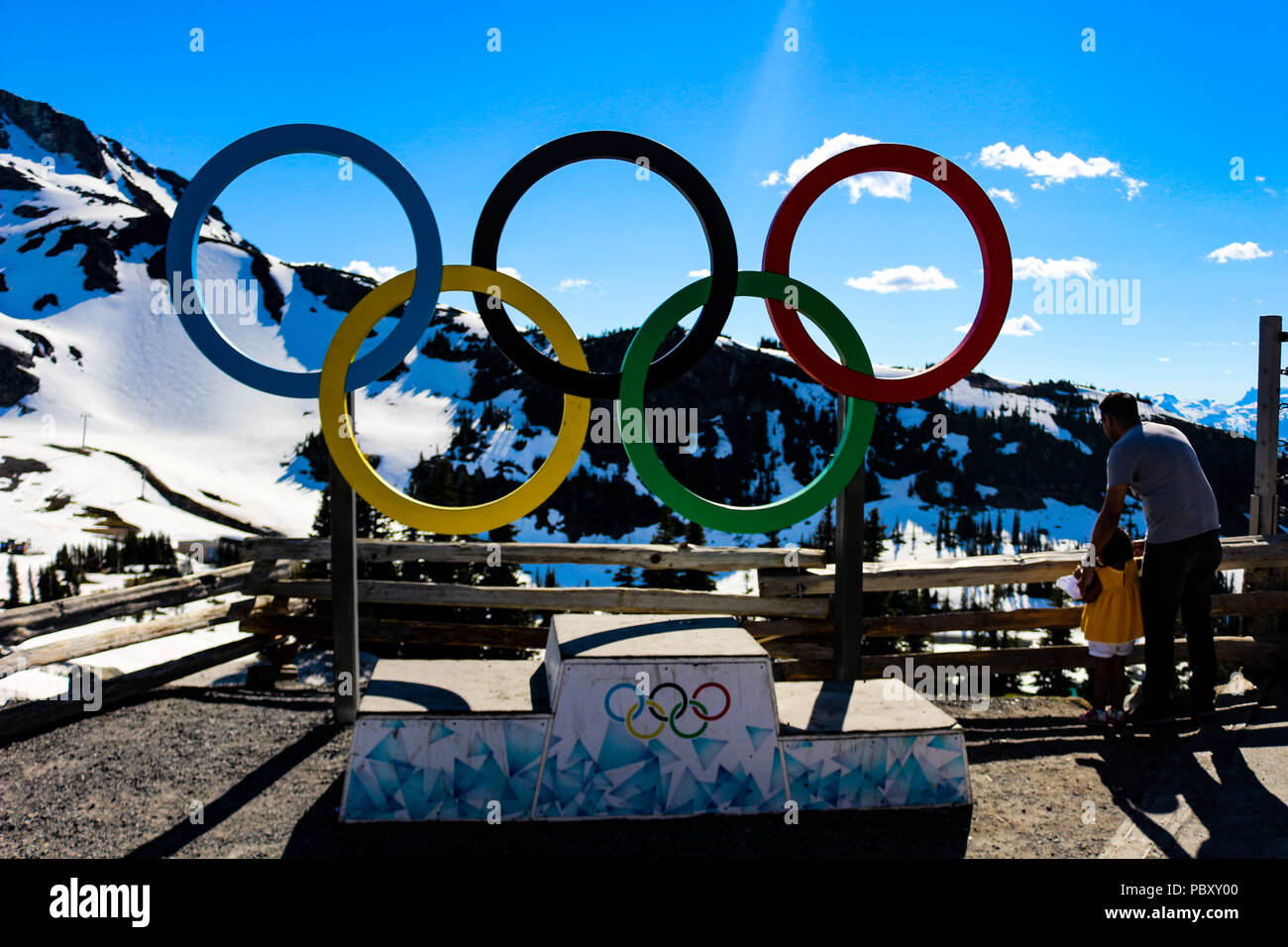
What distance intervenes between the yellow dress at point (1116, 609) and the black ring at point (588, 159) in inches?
146

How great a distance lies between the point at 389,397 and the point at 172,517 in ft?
226

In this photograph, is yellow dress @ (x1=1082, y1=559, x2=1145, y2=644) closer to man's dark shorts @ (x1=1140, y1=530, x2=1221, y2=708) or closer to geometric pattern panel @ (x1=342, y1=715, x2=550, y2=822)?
man's dark shorts @ (x1=1140, y1=530, x2=1221, y2=708)

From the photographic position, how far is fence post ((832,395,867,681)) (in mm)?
5863

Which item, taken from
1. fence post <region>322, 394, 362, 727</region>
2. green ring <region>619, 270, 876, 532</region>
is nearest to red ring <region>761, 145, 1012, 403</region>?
green ring <region>619, 270, 876, 532</region>

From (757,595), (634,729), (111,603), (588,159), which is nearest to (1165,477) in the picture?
(757,595)

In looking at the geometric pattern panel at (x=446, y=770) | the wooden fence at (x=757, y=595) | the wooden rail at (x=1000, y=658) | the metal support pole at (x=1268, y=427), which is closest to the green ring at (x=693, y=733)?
the geometric pattern panel at (x=446, y=770)

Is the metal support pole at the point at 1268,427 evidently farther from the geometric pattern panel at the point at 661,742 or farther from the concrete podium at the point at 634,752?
the geometric pattern panel at the point at 661,742

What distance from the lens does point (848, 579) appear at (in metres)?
6.05

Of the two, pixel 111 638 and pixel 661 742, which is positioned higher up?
pixel 111 638

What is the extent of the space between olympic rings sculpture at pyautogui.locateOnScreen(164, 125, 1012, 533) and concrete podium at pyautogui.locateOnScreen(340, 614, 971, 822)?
3.69ft

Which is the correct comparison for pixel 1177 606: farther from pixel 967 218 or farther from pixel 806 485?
pixel 967 218

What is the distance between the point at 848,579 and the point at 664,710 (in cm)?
221

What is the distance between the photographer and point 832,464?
17.9 feet
